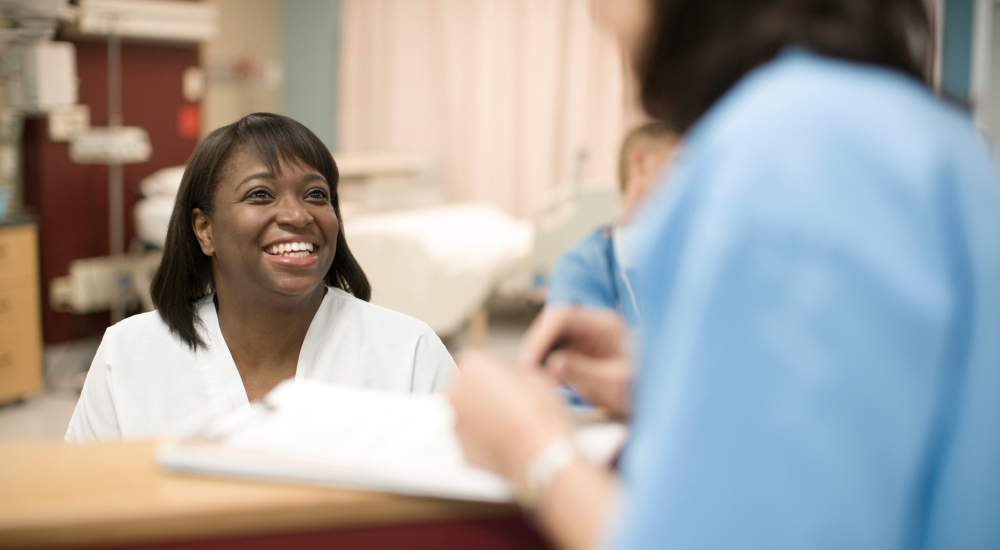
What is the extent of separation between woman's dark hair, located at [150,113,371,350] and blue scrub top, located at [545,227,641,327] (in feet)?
1.65

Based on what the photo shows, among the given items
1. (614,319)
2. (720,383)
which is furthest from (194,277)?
(720,383)

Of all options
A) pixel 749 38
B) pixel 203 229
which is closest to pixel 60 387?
pixel 203 229

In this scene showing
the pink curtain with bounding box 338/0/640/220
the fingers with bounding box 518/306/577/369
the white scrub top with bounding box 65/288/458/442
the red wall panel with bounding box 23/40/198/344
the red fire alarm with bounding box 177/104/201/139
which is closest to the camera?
the fingers with bounding box 518/306/577/369

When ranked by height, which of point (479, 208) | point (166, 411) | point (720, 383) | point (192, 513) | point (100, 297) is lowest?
point (100, 297)

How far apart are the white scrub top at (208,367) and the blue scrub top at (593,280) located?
17.1 inches

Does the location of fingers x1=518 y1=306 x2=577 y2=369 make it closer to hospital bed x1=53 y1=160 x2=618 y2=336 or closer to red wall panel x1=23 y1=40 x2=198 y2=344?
hospital bed x1=53 y1=160 x2=618 y2=336

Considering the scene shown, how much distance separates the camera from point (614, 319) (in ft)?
2.38

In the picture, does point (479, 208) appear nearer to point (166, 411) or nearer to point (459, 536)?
point (166, 411)

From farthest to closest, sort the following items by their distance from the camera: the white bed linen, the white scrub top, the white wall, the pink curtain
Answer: the white wall
the pink curtain
the white bed linen
the white scrub top

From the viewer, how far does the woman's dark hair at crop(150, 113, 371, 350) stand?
56.6 inches

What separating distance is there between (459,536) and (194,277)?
1.08 m

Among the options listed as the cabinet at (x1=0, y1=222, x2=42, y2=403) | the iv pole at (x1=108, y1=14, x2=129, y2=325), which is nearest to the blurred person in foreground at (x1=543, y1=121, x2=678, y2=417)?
the cabinet at (x1=0, y1=222, x2=42, y2=403)

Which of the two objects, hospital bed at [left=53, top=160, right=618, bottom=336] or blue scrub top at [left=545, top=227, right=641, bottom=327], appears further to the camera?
hospital bed at [left=53, top=160, right=618, bottom=336]

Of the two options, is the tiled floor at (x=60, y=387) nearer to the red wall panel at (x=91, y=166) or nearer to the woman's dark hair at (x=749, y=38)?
the red wall panel at (x=91, y=166)
